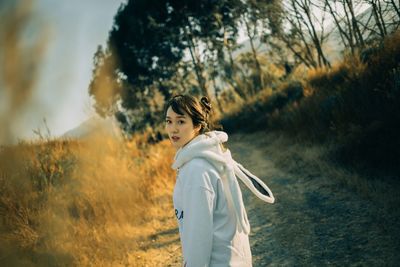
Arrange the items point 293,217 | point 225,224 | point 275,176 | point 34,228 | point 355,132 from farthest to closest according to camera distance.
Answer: point 275,176, point 355,132, point 34,228, point 293,217, point 225,224

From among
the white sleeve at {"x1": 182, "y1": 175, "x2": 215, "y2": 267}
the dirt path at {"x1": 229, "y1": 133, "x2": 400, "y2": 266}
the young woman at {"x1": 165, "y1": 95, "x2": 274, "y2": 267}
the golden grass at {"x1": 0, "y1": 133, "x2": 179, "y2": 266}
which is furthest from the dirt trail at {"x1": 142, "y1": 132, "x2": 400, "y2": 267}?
the white sleeve at {"x1": 182, "y1": 175, "x2": 215, "y2": 267}

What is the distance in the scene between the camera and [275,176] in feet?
17.4

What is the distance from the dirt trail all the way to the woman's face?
1915mm

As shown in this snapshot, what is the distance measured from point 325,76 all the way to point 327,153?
3324 millimetres

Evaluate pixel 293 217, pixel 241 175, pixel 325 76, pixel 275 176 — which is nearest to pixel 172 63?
pixel 325 76

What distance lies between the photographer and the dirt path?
2.71 meters

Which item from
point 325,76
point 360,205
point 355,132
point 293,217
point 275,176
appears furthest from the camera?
point 325,76

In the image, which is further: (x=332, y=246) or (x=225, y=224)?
(x=332, y=246)

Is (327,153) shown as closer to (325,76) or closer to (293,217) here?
(293,217)

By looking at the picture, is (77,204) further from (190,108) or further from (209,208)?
(209,208)

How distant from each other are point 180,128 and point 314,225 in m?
2.45

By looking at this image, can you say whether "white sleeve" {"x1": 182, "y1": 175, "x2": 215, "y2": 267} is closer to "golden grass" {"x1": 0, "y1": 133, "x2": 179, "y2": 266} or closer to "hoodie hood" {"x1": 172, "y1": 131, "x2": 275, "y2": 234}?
"hoodie hood" {"x1": 172, "y1": 131, "x2": 275, "y2": 234}

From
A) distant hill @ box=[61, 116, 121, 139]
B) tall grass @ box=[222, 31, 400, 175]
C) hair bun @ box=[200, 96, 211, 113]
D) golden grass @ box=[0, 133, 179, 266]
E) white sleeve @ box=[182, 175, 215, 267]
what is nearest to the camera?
white sleeve @ box=[182, 175, 215, 267]

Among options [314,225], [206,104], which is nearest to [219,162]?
[206,104]
